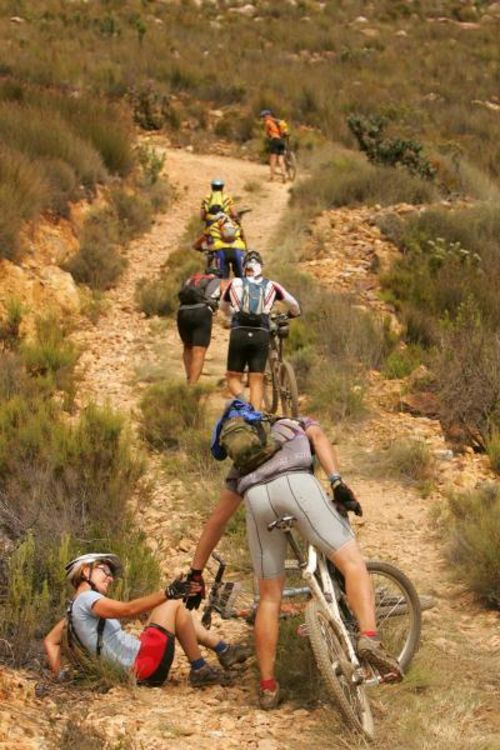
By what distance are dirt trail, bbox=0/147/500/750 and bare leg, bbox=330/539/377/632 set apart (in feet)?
1.81

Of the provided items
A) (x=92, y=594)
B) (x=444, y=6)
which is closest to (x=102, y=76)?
(x=92, y=594)

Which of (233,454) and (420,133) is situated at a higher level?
(233,454)

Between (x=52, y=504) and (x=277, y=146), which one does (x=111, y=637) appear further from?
(x=277, y=146)

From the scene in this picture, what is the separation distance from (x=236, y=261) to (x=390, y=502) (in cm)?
402

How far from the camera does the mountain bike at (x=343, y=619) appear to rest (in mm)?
3891

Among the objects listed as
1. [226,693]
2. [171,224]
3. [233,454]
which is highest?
[233,454]

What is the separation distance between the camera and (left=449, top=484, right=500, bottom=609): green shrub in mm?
5551

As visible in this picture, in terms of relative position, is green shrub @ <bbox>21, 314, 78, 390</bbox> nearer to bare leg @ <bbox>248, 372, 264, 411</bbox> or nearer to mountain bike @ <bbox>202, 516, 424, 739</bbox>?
bare leg @ <bbox>248, 372, 264, 411</bbox>

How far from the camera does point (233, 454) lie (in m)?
4.13

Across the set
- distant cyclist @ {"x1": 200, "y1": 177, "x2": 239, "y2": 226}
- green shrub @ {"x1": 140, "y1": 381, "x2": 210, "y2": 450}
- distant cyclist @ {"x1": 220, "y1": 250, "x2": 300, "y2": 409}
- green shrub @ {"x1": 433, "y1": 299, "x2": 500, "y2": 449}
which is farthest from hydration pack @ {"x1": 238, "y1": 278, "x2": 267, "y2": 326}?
distant cyclist @ {"x1": 200, "y1": 177, "x2": 239, "y2": 226}

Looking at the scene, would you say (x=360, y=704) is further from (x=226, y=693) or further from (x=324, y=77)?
(x=324, y=77)

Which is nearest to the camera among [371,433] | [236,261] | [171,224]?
[371,433]

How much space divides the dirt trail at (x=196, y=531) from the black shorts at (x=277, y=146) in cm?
453

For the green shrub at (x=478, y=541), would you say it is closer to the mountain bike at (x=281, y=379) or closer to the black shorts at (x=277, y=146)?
the mountain bike at (x=281, y=379)
